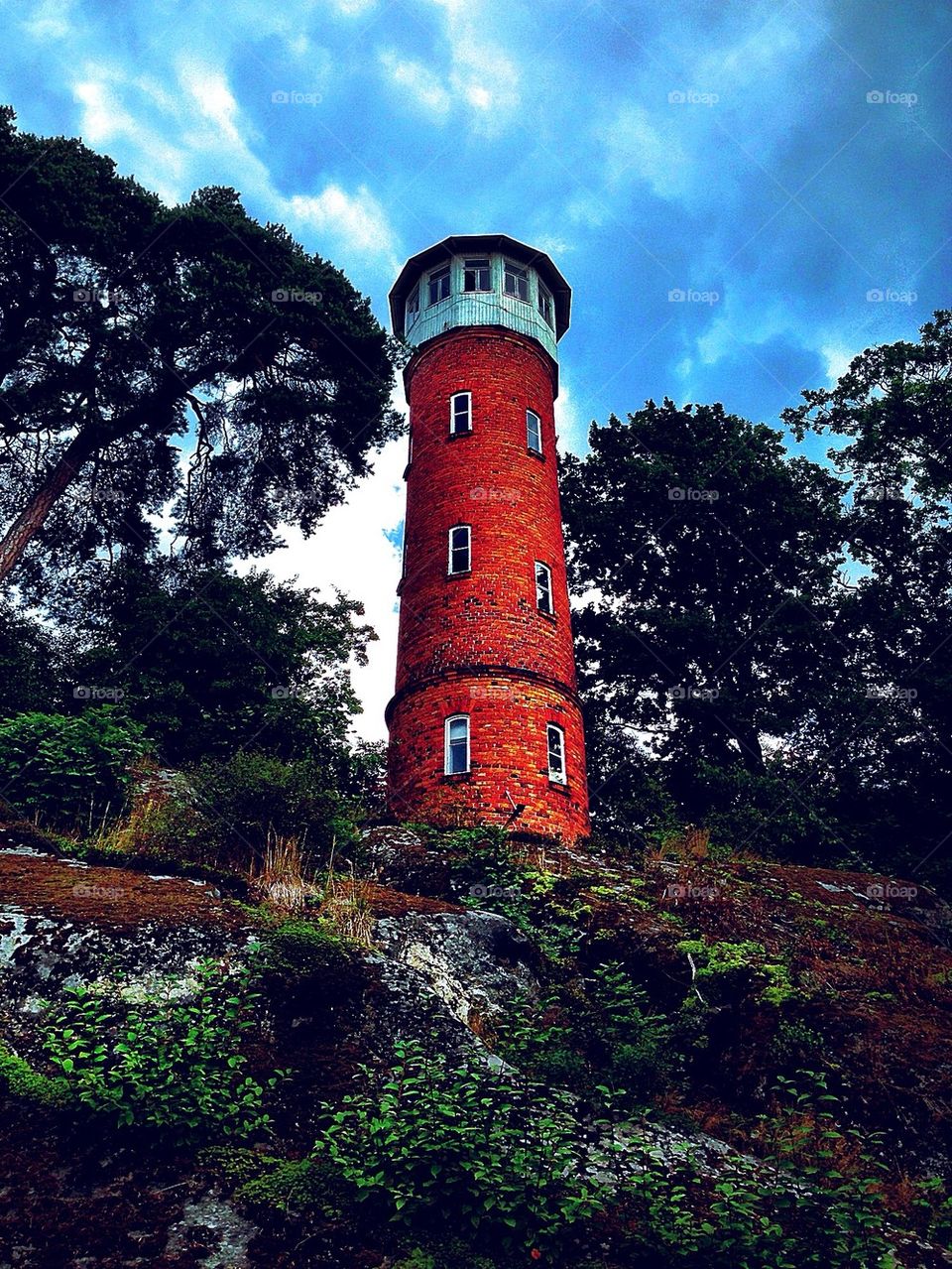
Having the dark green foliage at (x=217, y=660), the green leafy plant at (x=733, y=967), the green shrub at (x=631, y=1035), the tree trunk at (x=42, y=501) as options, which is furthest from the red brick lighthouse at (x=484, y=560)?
the tree trunk at (x=42, y=501)

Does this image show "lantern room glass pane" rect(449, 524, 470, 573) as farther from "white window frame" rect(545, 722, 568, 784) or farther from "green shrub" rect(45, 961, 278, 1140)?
"green shrub" rect(45, 961, 278, 1140)

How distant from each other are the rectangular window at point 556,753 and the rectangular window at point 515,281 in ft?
41.2

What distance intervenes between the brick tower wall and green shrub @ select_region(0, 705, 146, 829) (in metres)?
6.31

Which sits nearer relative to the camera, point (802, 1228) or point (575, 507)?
point (802, 1228)

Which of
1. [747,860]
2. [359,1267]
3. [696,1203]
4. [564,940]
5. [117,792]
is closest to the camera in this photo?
[359,1267]

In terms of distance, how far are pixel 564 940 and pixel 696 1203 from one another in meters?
5.21

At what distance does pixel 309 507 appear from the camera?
78.3 ft

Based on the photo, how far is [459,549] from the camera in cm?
2162

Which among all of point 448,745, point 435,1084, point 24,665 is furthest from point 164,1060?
point 24,665

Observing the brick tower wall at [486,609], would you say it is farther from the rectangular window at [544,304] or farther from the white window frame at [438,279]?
the rectangular window at [544,304]

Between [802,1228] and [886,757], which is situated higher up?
[886,757]

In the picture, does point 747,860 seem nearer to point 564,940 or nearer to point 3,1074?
point 564,940

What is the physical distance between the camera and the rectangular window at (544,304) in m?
26.6

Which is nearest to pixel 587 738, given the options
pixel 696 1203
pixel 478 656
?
pixel 478 656
